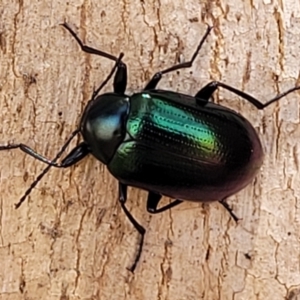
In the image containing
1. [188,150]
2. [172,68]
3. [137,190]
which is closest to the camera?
[188,150]

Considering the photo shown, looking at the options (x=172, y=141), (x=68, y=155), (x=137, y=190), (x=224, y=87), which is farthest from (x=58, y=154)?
(x=224, y=87)

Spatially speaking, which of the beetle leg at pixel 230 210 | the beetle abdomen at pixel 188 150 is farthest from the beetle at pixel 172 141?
the beetle leg at pixel 230 210

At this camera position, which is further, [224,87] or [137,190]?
[137,190]

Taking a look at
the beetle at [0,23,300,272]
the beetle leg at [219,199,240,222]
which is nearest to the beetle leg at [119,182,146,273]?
the beetle at [0,23,300,272]

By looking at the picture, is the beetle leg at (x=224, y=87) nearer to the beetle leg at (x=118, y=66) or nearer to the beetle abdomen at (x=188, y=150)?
the beetle abdomen at (x=188, y=150)

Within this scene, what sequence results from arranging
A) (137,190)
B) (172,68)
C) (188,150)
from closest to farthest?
(188,150), (172,68), (137,190)

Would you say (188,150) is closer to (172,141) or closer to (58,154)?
(172,141)

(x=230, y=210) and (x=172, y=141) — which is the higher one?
(x=172, y=141)

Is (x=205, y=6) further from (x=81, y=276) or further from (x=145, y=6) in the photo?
(x=81, y=276)

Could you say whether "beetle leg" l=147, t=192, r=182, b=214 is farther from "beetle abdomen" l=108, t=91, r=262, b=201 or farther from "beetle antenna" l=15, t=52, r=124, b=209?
"beetle antenna" l=15, t=52, r=124, b=209
